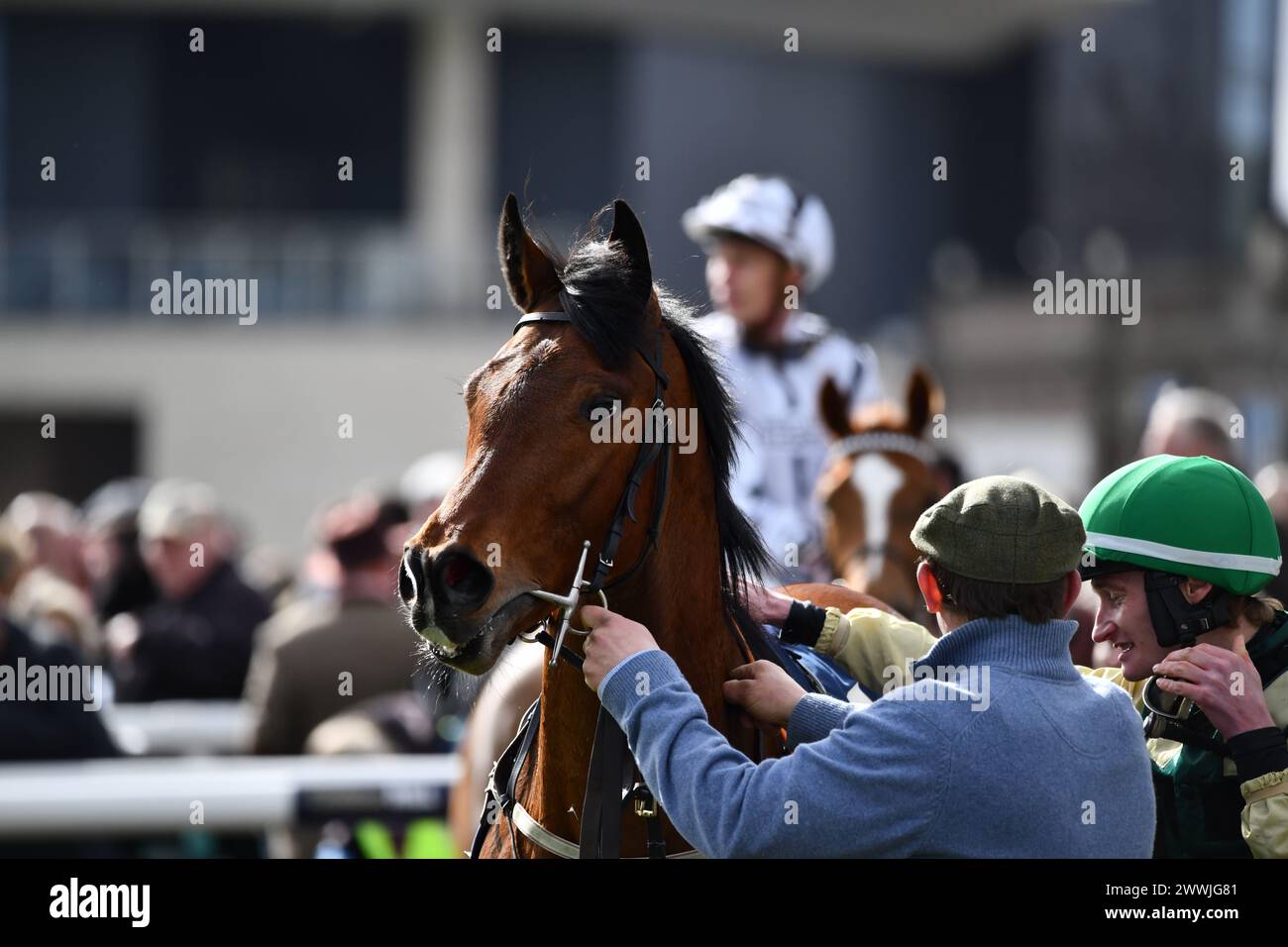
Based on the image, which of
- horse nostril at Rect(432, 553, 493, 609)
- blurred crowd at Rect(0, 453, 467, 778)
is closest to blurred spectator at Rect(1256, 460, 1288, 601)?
blurred crowd at Rect(0, 453, 467, 778)

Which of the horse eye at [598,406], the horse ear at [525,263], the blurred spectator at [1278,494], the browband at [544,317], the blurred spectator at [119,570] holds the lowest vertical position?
the blurred spectator at [119,570]

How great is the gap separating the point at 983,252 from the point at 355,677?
20.1 metres

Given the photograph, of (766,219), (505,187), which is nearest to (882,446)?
(766,219)

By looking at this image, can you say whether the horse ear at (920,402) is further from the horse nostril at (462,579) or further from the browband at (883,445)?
the horse nostril at (462,579)

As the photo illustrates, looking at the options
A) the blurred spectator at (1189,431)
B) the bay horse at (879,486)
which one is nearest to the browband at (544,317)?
the bay horse at (879,486)

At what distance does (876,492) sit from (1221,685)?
2465mm

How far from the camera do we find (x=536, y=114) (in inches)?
843

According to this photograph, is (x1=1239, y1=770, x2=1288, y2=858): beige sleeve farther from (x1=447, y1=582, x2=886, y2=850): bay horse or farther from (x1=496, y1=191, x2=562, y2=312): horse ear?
(x1=447, y1=582, x2=886, y2=850): bay horse

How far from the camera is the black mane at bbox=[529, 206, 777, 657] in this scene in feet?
8.45

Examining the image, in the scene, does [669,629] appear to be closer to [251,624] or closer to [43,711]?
[43,711]

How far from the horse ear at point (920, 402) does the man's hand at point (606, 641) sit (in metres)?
2.76

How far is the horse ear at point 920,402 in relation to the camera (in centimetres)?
509
